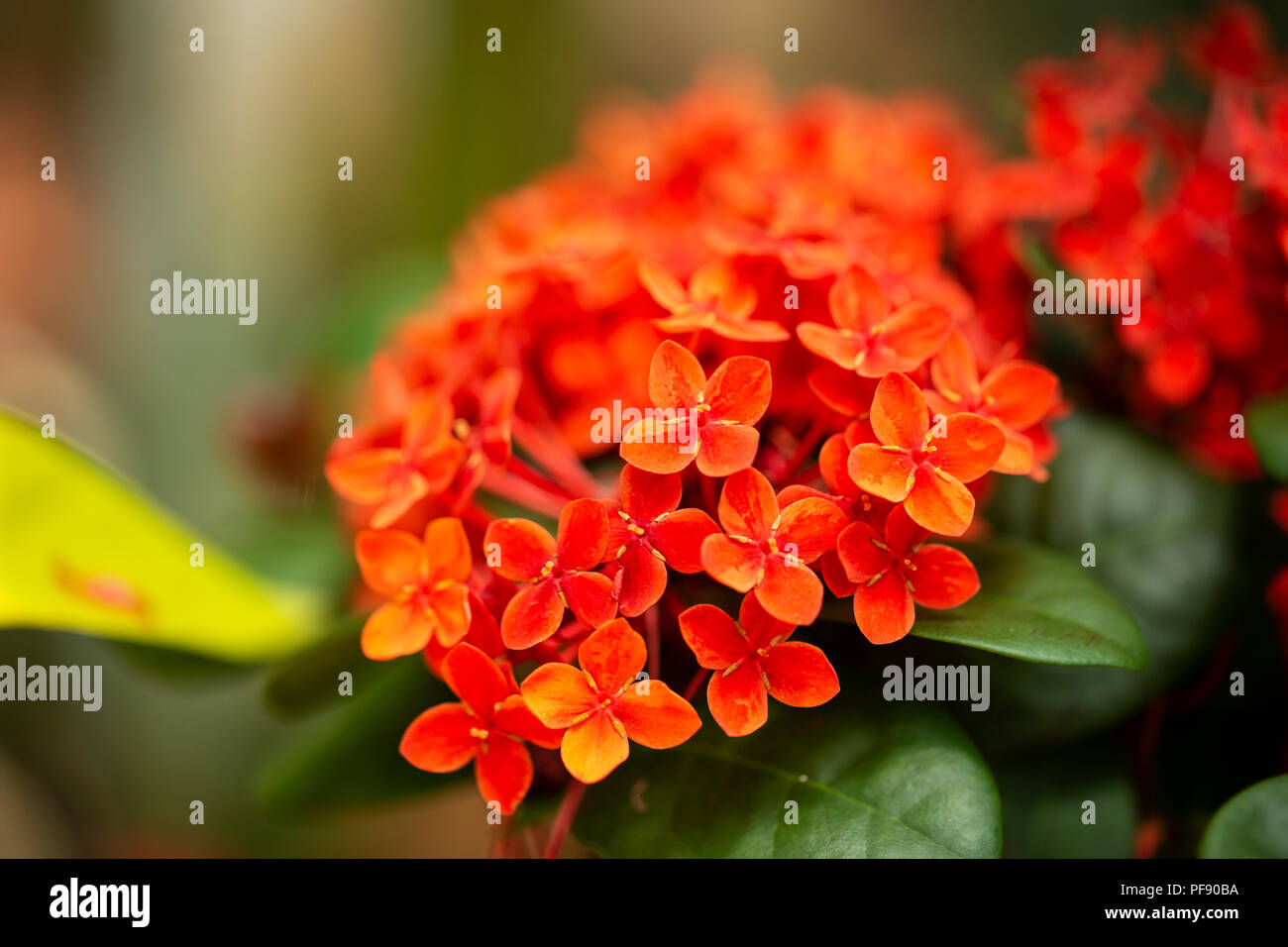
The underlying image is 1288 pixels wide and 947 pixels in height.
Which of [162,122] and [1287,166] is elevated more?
[162,122]

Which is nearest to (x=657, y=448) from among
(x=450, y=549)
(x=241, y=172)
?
(x=450, y=549)

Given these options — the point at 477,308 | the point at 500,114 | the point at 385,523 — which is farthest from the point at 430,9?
the point at 385,523

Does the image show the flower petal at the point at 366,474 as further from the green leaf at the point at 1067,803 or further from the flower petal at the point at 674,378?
the green leaf at the point at 1067,803

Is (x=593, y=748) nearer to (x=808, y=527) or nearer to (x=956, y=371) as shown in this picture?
(x=808, y=527)

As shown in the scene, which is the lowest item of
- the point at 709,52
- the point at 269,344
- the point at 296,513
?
the point at 296,513

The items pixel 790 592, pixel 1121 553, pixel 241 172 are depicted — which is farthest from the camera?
pixel 241 172

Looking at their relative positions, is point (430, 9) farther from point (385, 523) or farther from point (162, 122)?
point (385, 523)

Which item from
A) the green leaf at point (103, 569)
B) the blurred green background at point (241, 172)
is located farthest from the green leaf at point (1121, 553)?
the blurred green background at point (241, 172)
